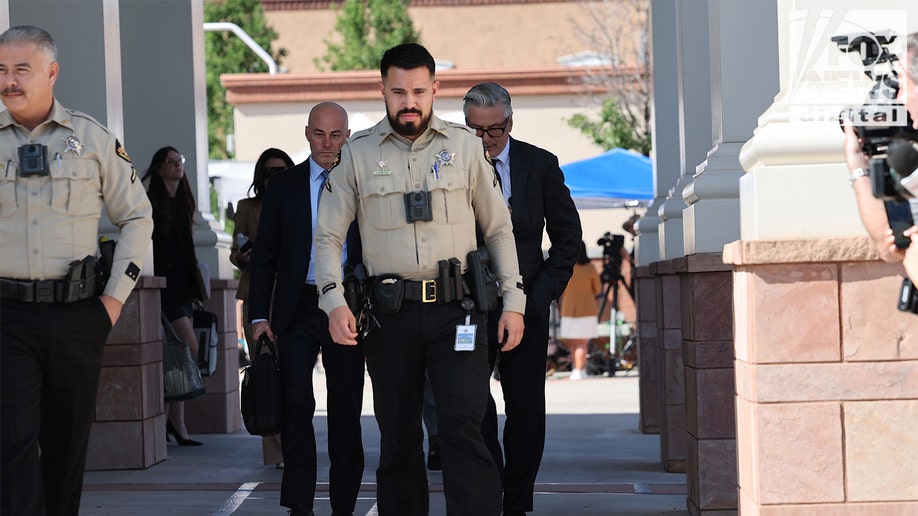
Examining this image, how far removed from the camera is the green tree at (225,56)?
116ft

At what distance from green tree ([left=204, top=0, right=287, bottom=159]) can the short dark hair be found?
29.5m

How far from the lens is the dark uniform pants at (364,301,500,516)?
5.27 m

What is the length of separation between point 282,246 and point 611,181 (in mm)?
12457

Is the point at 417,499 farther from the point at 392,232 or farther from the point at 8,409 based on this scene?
the point at 8,409

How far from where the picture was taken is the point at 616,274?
1919 cm

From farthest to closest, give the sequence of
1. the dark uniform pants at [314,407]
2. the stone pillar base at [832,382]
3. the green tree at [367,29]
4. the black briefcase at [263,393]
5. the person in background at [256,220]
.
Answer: the green tree at [367,29]
the person in background at [256,220]
the dark uniform pants at [314,407]
the black briefcase at [263,393]
the stone pillar base at [832,382]

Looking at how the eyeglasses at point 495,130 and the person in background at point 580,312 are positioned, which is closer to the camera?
the eyeglasses at point 495,130

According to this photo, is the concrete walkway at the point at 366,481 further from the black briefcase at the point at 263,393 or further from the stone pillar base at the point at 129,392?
the black briefcase at the point at 263,393

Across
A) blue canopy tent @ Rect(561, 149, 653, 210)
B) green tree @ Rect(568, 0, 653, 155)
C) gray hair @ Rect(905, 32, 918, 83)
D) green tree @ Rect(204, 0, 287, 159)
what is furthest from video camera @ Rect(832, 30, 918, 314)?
green tree @ Rect(204, 0, 287, 159)

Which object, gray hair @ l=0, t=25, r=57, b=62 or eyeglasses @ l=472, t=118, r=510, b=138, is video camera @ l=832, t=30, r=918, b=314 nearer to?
eyeglasses @ l=472, t=118, r=510, b=138

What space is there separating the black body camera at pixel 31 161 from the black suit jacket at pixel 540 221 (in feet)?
7.35

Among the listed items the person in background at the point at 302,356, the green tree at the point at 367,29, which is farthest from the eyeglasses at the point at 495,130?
the green tree at the point at 367,29

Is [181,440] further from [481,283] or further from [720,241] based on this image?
[481,283]

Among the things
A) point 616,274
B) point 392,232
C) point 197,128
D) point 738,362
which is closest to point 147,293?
point 197,128
